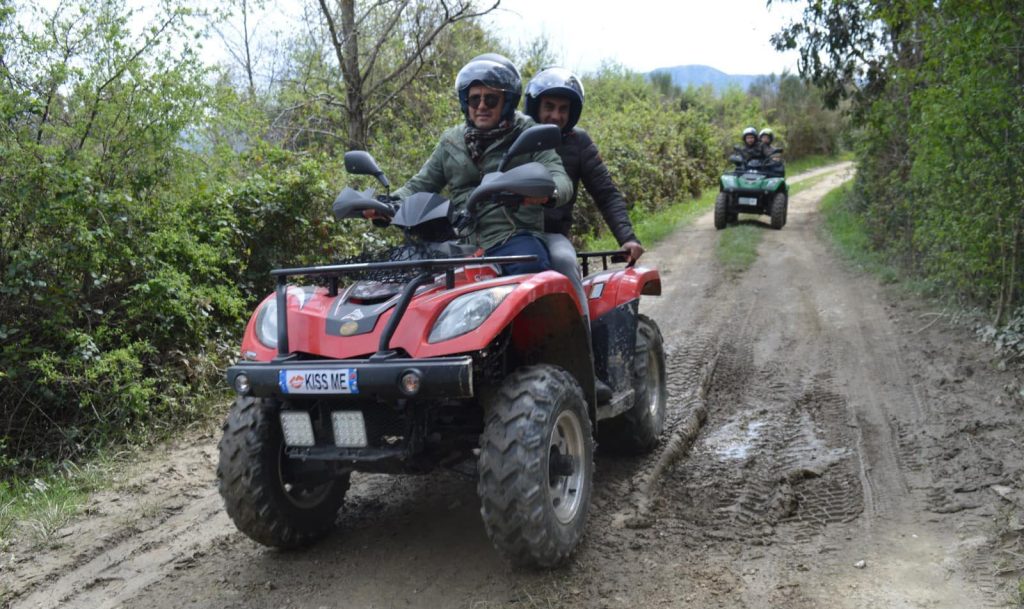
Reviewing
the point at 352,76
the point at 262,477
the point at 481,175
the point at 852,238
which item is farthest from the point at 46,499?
the point at 852,238

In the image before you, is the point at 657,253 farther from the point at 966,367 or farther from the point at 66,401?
the point at 66,401

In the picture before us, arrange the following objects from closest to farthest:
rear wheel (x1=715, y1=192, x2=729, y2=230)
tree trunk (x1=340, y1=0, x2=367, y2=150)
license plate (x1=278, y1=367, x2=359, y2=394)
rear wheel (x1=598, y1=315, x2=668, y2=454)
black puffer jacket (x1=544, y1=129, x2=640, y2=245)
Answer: license plate (x1=278, y1=367, x2=359, y2=394)
rear wheel (x1=598, y1=315, x2=668, y2=454)
black puffer jacket (x1=544, y1=129, x2=640, y2=245)
tree trunk (x1=340, y1=0, x2=367, y2=150)
rear wheel (x1=715, y1=192, x2=729, y2=230)

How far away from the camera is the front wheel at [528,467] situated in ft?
10.4

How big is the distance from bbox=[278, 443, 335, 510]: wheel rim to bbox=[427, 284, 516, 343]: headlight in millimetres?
988

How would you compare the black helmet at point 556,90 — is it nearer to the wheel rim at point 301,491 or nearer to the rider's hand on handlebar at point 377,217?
the rider's hand on handlebar at point 377,217

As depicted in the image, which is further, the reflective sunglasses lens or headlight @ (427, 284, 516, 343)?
the reflective sunglasses lens

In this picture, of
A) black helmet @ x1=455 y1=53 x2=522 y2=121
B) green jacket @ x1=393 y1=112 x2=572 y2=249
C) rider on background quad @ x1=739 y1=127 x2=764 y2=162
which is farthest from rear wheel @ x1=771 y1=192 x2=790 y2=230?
black helmet @ x1=455 y1=53 x2=522 y2=121

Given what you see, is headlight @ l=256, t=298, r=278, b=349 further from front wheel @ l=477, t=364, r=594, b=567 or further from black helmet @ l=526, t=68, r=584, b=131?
black helmet @ l=526, t=68, r=584, b=131

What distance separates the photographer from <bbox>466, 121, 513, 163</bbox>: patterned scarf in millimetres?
4309

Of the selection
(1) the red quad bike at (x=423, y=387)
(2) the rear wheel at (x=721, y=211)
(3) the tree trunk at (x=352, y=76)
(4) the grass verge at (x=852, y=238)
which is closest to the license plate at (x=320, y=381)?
(1) the red quad bike at (x=423, y=387)

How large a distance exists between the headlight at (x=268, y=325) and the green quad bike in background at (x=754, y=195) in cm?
1506

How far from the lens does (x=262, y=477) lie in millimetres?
3557

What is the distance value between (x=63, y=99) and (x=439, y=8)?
265 inches

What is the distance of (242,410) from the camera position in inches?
143
